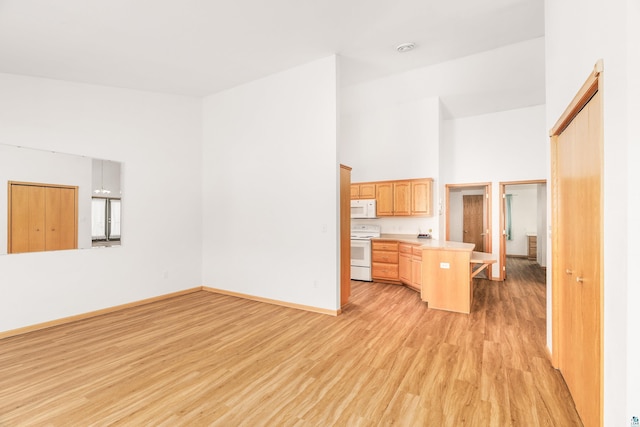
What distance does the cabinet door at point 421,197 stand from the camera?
5633 millimetres

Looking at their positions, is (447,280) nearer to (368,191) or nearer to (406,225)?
(406,225)

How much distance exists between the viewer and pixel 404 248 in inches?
215

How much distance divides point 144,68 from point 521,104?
22.0 ft

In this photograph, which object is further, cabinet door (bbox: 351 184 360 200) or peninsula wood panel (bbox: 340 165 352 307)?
cabinet door (bbox: 351 184 360 200)

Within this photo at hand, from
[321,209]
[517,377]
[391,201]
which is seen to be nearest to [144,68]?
[321,209]

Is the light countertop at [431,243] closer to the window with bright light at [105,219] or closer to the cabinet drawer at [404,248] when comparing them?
the cabinet drawer at [404,248]

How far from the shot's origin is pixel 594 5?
5.12 ft

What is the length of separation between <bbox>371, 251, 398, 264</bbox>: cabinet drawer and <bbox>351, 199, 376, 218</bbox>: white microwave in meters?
0.85

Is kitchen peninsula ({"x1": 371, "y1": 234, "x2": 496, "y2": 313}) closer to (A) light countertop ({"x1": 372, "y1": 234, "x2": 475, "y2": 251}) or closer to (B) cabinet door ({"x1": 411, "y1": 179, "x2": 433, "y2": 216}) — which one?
(A) light countertop ({"x1": 372, "y1": 234, "x2": 475, "y2": 251})

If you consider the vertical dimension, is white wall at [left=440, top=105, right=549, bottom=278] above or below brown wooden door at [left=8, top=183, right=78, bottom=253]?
above

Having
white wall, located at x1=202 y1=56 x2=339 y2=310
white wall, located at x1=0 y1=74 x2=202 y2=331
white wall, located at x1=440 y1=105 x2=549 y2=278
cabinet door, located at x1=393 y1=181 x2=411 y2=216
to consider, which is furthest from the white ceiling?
white wall, located at x1=440 y1=105 x2=549 y2=278

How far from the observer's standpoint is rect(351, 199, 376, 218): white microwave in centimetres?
623
